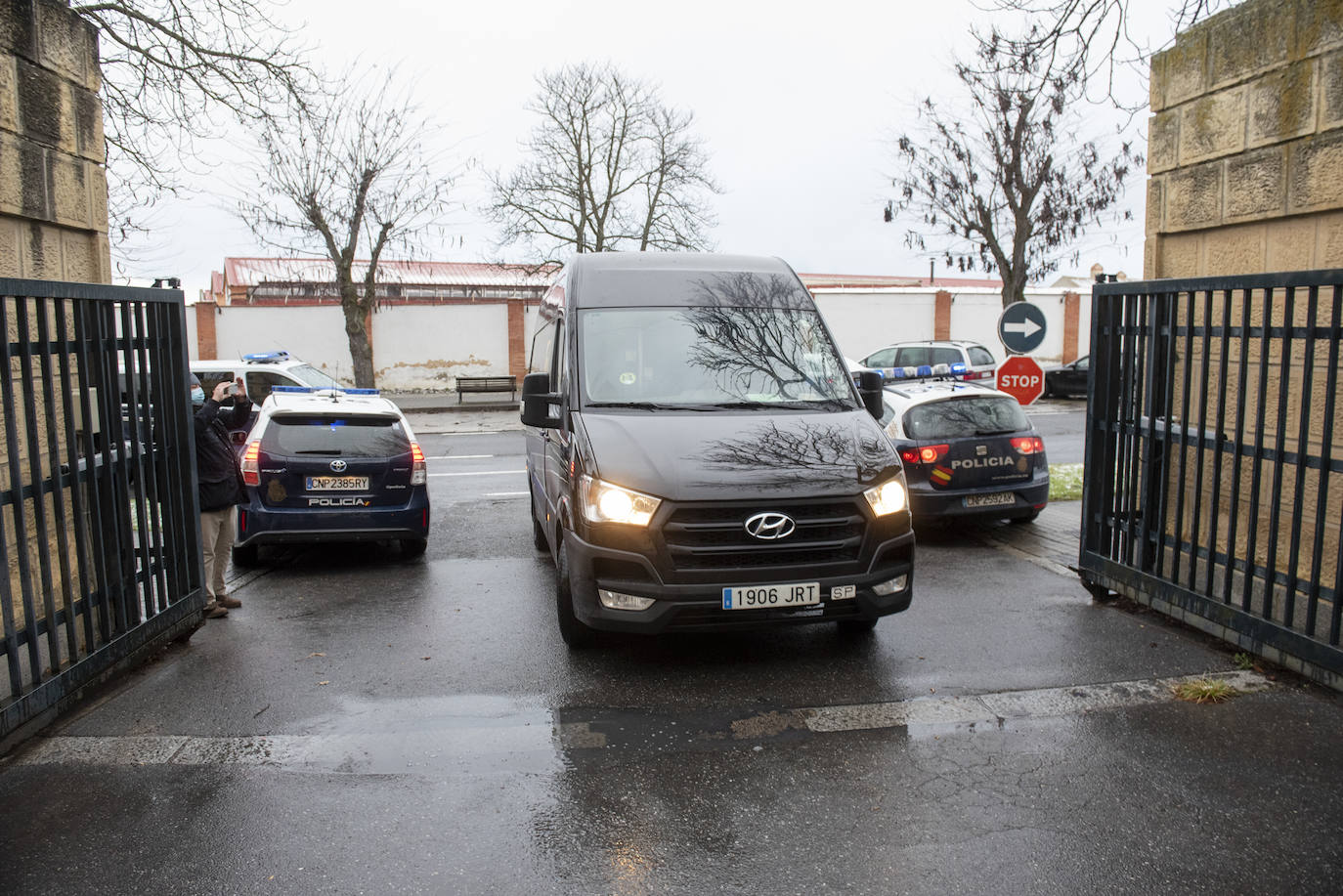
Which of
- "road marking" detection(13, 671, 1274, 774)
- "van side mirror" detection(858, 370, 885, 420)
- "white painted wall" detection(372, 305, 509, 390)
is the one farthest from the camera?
"white painted wall" detection(372, 305, 509, 390)

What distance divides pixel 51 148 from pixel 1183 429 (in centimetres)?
685

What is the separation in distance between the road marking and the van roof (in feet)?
9.36

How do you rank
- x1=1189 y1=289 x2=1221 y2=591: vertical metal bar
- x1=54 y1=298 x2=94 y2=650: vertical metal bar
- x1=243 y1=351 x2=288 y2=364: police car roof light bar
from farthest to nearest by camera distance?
x1=243 y1=351 x2=288 y2=364: police car roof light bar < x1=1189 y1=289 x2=1221 y2=591: vertical metal bar < x1=54 y1=298 x2=94 y2=650: vertical metal bar

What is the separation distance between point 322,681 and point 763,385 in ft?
10.4

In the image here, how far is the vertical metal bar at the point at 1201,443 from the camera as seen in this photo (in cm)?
559

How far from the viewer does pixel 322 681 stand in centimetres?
555

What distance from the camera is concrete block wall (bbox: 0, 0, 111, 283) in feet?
16.8

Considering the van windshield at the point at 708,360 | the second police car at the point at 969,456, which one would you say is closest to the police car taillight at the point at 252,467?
the van windshield at the point at 708,360

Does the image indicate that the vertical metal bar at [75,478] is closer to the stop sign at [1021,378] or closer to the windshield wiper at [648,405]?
the windshield wiper at [648,405]

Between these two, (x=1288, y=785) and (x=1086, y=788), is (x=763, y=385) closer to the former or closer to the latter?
(x=1086, y=788)

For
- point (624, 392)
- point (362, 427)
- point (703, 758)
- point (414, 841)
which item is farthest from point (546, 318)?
point (414, 841)

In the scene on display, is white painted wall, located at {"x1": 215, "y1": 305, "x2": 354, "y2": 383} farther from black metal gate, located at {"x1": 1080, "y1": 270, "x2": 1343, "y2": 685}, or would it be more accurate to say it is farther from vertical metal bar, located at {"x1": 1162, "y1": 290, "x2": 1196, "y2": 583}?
vertical metal bar, located at {"x1": 1162, "y1": 290, "x2": 1196, "y2": 583}

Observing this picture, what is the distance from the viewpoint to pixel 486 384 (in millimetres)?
27391

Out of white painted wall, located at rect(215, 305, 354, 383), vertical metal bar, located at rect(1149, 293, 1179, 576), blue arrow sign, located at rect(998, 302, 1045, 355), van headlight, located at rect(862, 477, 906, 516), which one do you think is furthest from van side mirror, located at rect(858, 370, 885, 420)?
white painted wall, located at rect(215, 305, 354, 383)
